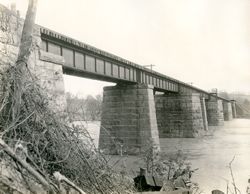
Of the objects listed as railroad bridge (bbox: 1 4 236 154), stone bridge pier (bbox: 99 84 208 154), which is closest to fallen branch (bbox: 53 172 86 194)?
railroad bridge (bbox: 1 4 236 154)

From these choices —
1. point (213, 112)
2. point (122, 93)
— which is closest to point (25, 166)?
point (122, 93)

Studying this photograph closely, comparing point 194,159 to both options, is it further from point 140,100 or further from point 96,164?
point 96,164

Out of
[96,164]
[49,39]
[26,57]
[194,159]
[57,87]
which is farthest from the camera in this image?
[194,159]

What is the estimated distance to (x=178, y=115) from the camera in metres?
31.3

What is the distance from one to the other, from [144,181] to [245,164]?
10885 millimetres

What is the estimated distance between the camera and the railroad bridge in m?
9.29

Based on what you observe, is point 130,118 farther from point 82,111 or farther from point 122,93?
point 82,111

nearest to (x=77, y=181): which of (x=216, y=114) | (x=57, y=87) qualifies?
(x=57, y=87)

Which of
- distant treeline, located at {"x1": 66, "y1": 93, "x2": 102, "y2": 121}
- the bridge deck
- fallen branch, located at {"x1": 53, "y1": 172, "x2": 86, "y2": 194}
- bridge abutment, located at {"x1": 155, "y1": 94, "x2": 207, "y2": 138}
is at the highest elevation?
the bridge deck

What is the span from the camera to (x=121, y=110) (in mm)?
21297

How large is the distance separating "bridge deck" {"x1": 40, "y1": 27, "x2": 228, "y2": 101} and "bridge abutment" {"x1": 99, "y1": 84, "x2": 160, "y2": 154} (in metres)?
0.97

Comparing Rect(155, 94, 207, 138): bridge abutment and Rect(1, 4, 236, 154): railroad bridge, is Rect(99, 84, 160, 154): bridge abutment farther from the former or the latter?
Rect(155, 94, 207, 138): bridge abutment

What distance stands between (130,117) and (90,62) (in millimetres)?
5292

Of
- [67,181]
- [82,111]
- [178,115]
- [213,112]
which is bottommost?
[67,181]
